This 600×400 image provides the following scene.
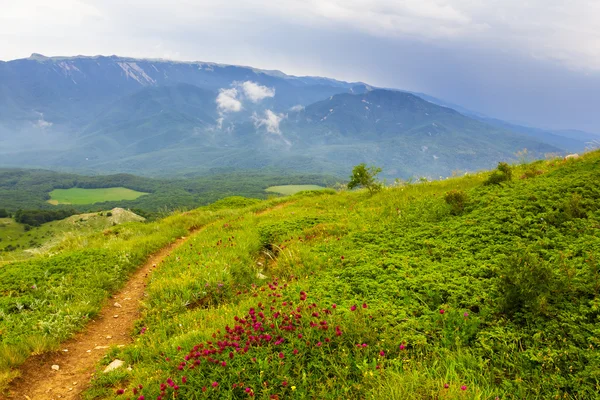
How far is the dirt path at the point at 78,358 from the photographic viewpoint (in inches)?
225

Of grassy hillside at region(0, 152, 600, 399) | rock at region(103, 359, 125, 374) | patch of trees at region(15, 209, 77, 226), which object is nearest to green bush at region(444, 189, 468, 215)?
grassy hillside at region(0, 152, 600, 399)

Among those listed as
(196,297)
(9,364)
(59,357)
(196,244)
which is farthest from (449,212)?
(9,364)

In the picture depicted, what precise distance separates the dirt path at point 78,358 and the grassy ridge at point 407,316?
19.7 inches

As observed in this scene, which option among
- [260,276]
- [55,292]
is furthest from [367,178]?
[55,292]

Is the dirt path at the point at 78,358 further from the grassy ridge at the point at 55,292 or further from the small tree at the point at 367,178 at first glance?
the small tree at the point at 367,178

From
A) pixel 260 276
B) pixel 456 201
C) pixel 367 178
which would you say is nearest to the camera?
pixel 260 276

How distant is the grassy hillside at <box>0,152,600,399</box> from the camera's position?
4336 mm

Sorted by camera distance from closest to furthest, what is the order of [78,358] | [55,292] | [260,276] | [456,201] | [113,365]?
[113,365] < [78,358] < [55,292] < [260,276] < [456,201]

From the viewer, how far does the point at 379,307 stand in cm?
576

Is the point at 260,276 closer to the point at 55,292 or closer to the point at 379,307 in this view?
the point at 379,307

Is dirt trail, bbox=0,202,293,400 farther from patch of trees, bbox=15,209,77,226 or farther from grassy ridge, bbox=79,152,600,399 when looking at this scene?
→ patch of trees, bbox=15,209,77,226

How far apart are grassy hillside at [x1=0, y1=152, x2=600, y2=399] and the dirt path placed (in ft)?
1.12

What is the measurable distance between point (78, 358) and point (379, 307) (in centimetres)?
645

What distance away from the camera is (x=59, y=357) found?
22.3 feet
